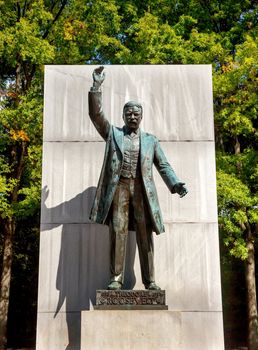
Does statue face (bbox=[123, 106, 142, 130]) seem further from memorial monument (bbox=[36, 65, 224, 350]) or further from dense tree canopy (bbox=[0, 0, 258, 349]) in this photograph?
dense tree canopy (bbox=[0, 0, 258, 349])

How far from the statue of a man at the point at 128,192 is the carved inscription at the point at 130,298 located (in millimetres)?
224

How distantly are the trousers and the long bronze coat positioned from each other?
0.45 feet

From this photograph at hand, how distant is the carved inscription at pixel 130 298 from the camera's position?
7.25m

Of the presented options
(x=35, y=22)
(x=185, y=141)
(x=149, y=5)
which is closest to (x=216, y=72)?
(x=149, y=5)

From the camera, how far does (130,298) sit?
726cm

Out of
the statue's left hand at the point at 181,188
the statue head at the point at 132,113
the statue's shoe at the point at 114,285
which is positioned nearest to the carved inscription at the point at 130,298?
the statue's shoe at the point at 114,285

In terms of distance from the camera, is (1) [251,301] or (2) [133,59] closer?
(1) [251,301]

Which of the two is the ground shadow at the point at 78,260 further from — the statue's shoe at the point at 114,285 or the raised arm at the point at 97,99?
the raised arm at the point at 97,99

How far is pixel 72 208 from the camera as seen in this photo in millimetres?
9336

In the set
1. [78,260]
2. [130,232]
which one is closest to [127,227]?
[130,232]

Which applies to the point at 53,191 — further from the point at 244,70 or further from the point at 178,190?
the point at 244,70

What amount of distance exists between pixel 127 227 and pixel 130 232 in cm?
131

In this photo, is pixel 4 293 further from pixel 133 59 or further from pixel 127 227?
pixel 127 227

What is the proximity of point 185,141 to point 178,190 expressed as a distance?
2.18 m
